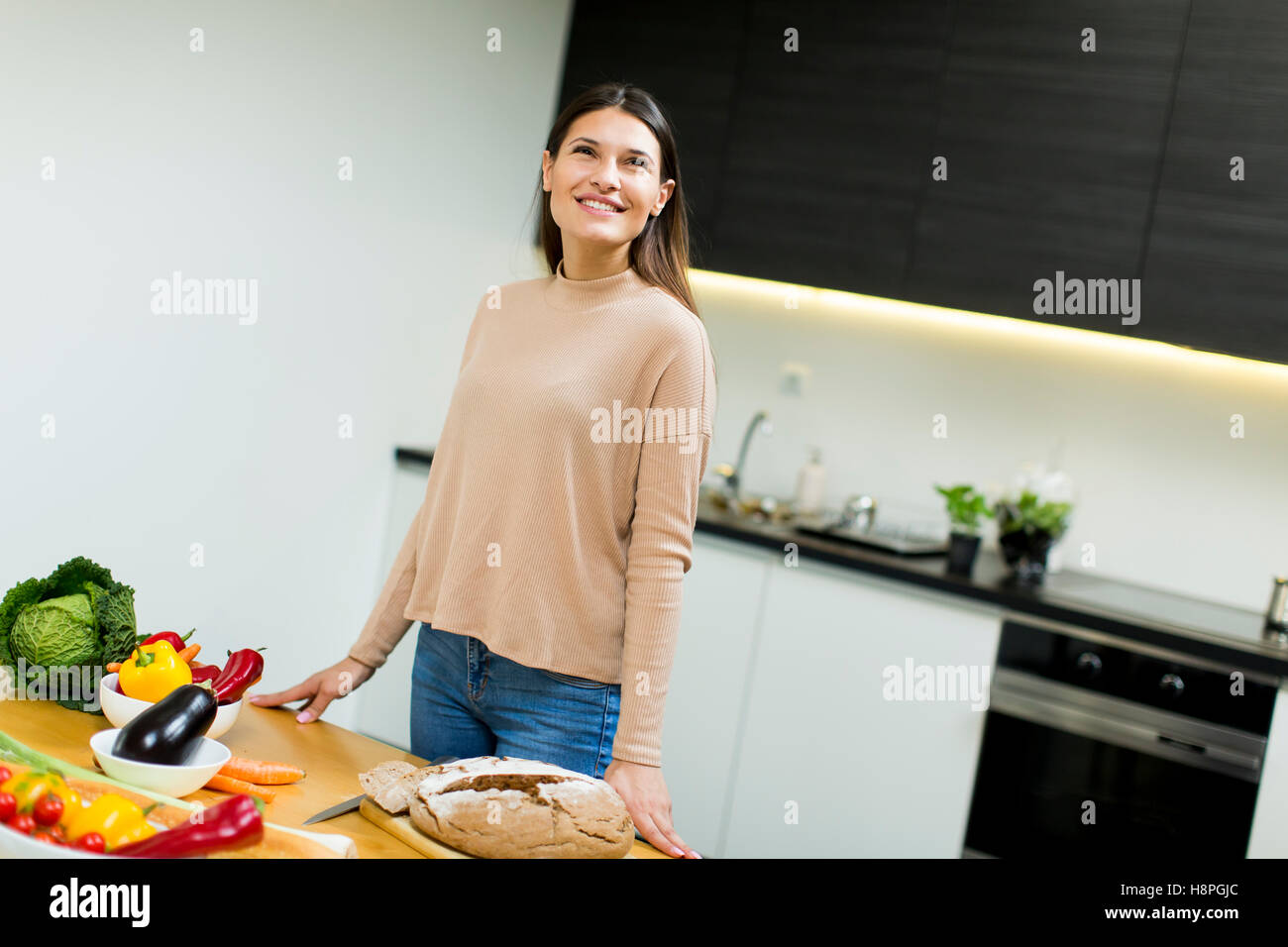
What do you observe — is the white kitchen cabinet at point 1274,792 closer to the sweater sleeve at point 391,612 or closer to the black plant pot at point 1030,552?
the black plant pot at point 1030,552

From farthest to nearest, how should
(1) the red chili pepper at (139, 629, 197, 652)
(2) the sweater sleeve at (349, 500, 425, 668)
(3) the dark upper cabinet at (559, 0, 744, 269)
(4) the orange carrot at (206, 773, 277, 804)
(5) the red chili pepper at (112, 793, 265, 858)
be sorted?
(3) the dark upper cabinet at (559, 0, 744, 269) < (2) the sweater sleeve at (349, 500, 425, 668) < (1) the red chili pepper at (139, 629, 197, 652) < (4) the orange carrot at (206, 773, 277, 804) < (5) the red chili pepper at (112, 793, 265, 858)

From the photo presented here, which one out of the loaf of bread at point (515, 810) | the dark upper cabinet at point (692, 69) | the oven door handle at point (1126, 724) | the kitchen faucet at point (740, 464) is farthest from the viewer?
the kitchen faucet at point (740, 464)

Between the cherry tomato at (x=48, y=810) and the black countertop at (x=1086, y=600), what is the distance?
1.98 meters

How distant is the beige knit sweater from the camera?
4.79 ft

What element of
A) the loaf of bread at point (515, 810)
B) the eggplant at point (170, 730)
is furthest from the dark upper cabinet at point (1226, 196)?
the eggplant at point (170, 730)

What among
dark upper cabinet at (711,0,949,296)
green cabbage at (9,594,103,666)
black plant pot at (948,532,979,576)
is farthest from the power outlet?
green cabbage at (9,594,103,666)

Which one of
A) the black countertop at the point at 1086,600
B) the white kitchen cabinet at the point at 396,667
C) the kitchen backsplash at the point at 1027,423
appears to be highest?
the kitchen backsplash at the point at 1027,423

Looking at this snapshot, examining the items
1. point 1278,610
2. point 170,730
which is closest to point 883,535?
point 1278,610

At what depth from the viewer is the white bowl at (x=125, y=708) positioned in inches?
53.0

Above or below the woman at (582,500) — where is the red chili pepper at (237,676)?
below

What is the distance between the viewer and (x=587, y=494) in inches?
59.3

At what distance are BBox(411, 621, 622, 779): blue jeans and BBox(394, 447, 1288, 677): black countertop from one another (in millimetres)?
1304

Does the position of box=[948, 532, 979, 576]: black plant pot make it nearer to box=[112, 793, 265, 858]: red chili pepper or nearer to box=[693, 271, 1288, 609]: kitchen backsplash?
box=[693, 271, 1288, 609]: kitchen backsplash
